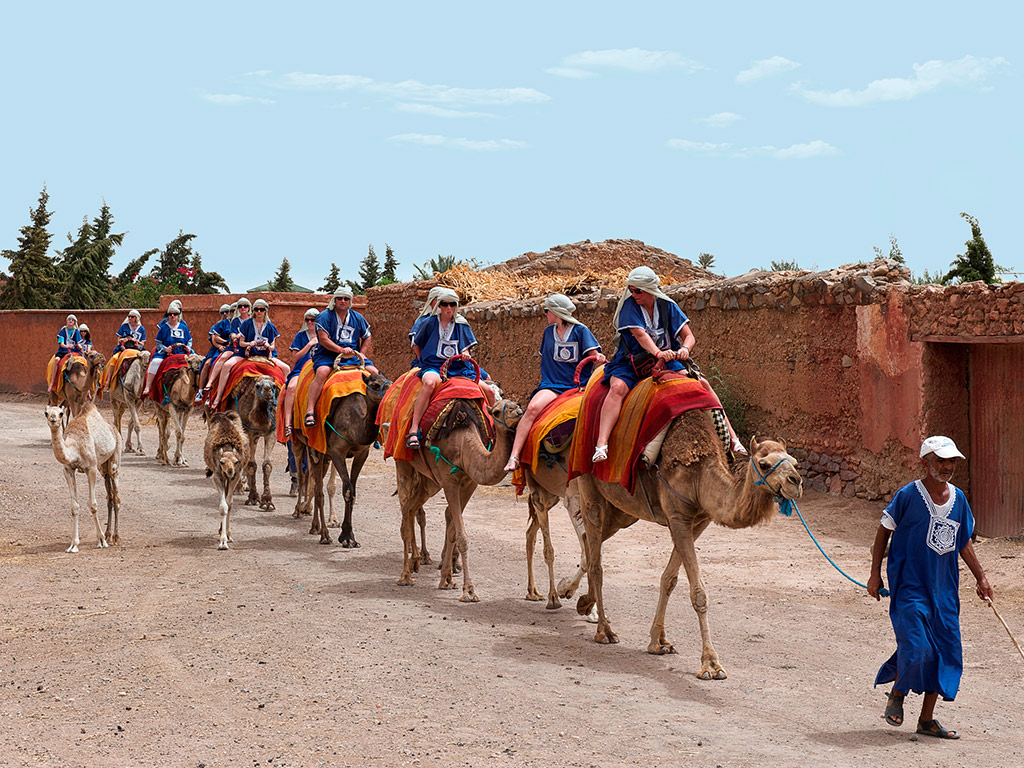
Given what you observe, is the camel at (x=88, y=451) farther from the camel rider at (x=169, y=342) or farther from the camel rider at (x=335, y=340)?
the camel rider at (x=169, y=342)

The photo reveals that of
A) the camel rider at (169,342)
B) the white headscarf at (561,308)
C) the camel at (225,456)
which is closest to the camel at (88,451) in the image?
the camel at (225,456)

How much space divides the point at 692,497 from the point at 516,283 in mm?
16392

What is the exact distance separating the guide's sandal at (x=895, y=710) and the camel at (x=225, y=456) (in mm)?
7379

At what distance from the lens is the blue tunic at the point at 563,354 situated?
9492mm

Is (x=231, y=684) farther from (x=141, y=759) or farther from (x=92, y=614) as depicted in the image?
(x=92, y=614)

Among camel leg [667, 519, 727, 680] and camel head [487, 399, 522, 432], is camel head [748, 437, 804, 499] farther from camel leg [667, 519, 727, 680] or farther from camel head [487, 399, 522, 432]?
camel head [487, 399, 522, 432]

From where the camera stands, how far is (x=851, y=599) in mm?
9812

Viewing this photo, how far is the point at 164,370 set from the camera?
18812 millimetres

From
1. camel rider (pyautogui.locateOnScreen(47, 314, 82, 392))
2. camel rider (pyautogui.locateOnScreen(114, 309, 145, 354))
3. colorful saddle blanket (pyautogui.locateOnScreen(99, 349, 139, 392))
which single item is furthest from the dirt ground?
camel rider (pyautogui.locateOnScreen(47, 314, 82, 392))

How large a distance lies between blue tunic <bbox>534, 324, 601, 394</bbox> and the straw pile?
8942 millimetres

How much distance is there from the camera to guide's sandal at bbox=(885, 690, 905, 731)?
610 centimetres

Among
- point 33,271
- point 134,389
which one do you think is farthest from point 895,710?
point 33,271

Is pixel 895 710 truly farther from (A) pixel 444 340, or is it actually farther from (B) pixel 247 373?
(B) pixel 247 373

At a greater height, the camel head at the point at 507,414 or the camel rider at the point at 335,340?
the camel rider at the point at 335,340
